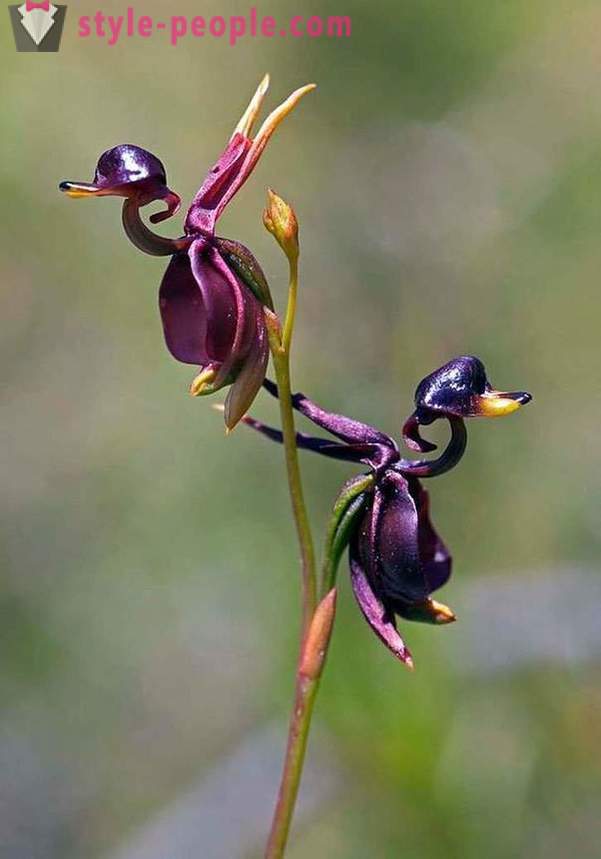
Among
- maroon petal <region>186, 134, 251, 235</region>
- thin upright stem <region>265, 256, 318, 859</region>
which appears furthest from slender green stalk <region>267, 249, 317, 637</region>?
maroon petal <region>186, 134, 251, 235</region>

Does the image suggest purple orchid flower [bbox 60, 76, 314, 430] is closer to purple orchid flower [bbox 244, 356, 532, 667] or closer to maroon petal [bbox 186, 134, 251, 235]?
maroon petal [bbox 186, 134, 251, 235]

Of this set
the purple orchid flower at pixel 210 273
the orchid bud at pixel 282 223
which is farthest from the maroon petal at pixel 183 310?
the orchid bud at pixel 282 223

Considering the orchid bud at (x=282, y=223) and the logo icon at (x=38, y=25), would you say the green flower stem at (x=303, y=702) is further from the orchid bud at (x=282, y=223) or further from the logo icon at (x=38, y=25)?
the logo icon at (x=38, y=25)

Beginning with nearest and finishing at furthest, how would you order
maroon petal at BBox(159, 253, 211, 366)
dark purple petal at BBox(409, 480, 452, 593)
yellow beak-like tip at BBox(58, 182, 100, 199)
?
yellow beak-like tip at BBox(58, 182, 100, 199)
maroon petal at BBox(159, 253, 211, 366)
dark purple petal at BBox(409, 480, 452, 593)

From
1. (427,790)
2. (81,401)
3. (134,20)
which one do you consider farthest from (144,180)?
(134,20)

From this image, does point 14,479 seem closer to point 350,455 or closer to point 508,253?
point 508,253

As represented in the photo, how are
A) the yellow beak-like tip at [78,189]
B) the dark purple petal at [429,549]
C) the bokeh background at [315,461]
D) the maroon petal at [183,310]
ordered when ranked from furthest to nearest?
the bokeh background at [315,461]
the dark purple petal at [429,549]
the maroon petal at [183,310]
the yellow beak-like tip at [78,189]
